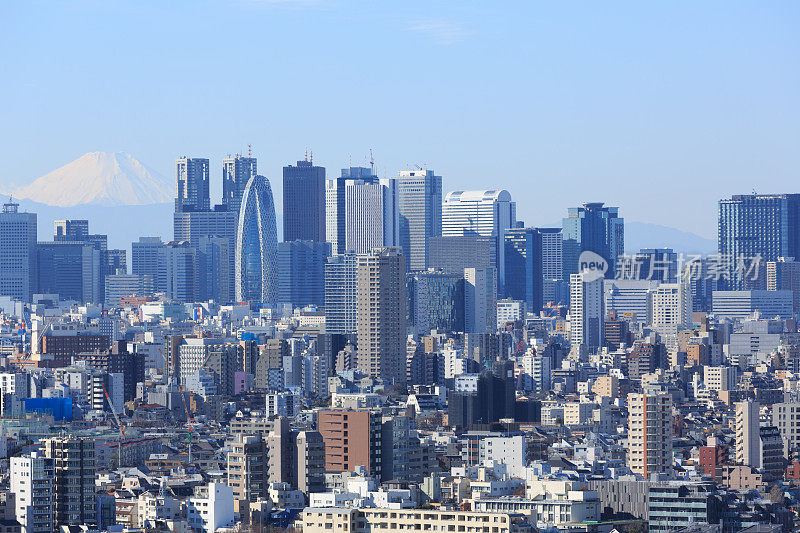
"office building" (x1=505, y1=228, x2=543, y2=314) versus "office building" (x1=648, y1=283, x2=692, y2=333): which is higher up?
"office building" (x1=505, y1=228, x2=543, y2=314)

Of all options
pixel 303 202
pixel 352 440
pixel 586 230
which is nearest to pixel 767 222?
pixel 586 230

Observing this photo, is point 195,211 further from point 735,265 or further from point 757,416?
point 757,416

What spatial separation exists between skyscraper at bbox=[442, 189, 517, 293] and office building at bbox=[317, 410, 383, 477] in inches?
3324

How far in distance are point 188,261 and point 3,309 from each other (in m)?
18.0

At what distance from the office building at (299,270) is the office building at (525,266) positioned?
13394 mm

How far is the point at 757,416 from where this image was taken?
1682 inches

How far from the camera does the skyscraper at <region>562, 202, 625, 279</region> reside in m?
82.3

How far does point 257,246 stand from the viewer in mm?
123750

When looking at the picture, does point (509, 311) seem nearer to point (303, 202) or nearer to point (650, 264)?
point (303, 202)

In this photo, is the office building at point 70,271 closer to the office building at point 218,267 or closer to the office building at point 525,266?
the office building at point 218,267

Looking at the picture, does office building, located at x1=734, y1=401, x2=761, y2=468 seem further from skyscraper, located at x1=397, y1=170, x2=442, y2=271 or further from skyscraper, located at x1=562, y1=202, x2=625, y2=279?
skyscraper, located at x1=397, y1=170, x2=442, y2=271

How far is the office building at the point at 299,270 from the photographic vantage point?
126625 millimetres

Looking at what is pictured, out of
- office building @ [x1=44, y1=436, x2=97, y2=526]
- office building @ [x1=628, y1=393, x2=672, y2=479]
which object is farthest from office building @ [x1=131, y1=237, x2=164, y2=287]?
office building @ [x1=44, y1=436, x2=97, y2=526]

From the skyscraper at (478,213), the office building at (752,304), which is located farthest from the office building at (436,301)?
the skyscraper at (478,213)
